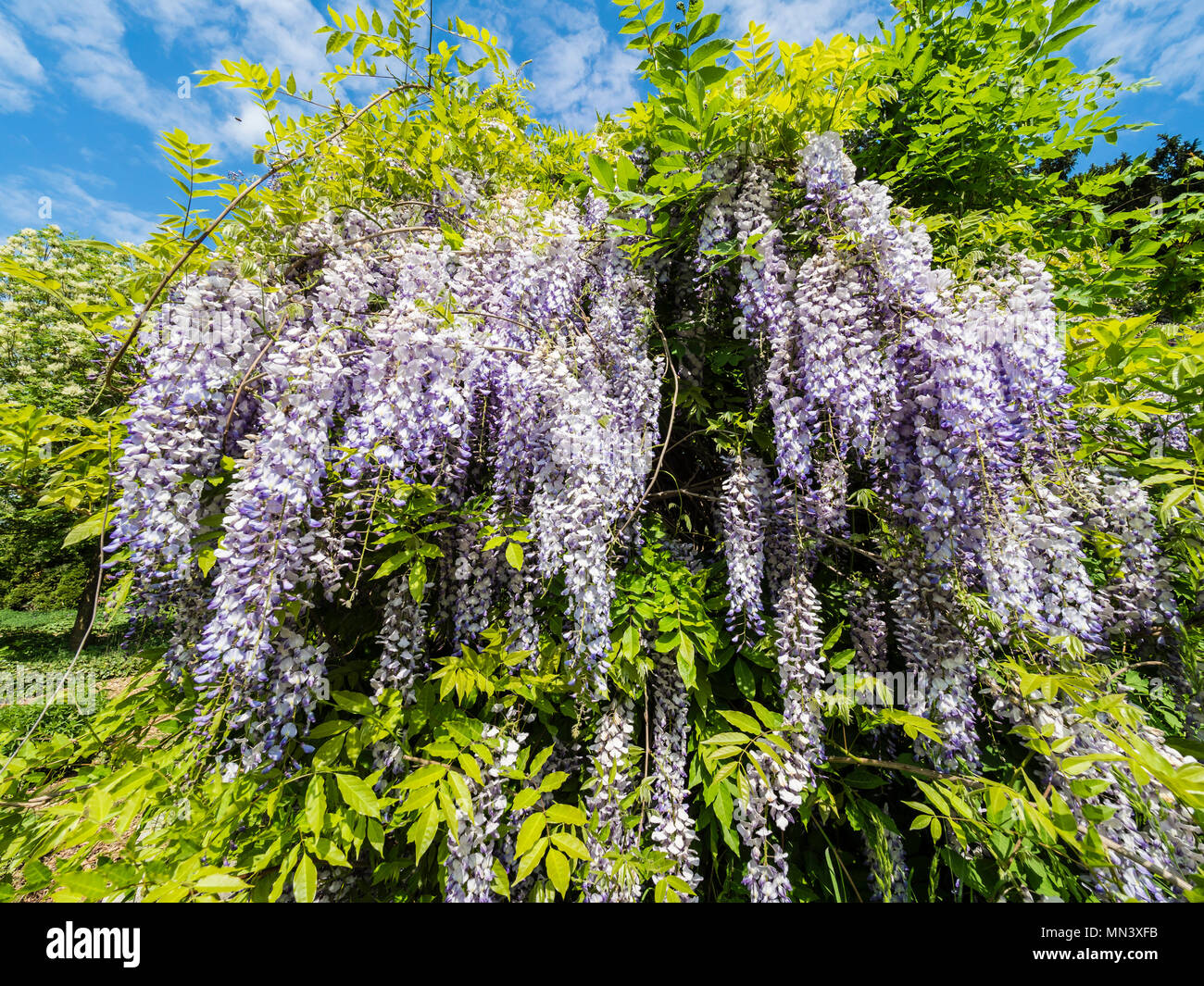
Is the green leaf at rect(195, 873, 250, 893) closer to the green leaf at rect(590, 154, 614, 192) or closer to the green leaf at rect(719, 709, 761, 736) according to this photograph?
the green leaf at rect(719, 709, 761, 736)

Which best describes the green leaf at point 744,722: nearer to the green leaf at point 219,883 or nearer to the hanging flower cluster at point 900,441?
the hanging flower cluster at point 900,441

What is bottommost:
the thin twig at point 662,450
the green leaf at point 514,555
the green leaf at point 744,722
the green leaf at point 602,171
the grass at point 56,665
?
the grass at point 56,665

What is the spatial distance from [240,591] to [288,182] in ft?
6.75

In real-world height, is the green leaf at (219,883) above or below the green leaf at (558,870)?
above

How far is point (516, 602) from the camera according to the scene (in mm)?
1960

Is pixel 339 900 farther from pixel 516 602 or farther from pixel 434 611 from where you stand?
pixel 516 602

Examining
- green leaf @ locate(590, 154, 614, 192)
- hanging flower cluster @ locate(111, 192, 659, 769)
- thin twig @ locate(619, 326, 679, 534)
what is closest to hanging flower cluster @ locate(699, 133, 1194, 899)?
thin twig @ locate(619, 326, 679, 534)

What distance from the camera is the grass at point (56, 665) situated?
6.79ft

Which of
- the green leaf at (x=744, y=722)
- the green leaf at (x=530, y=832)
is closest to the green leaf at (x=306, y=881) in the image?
the green leaf at (x=530, y=832)

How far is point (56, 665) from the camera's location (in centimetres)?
737

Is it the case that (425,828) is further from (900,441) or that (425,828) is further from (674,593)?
Result: (900,441)

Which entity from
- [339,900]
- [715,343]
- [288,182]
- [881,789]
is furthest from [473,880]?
[288,182]

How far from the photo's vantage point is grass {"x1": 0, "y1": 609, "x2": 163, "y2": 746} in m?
2.07
